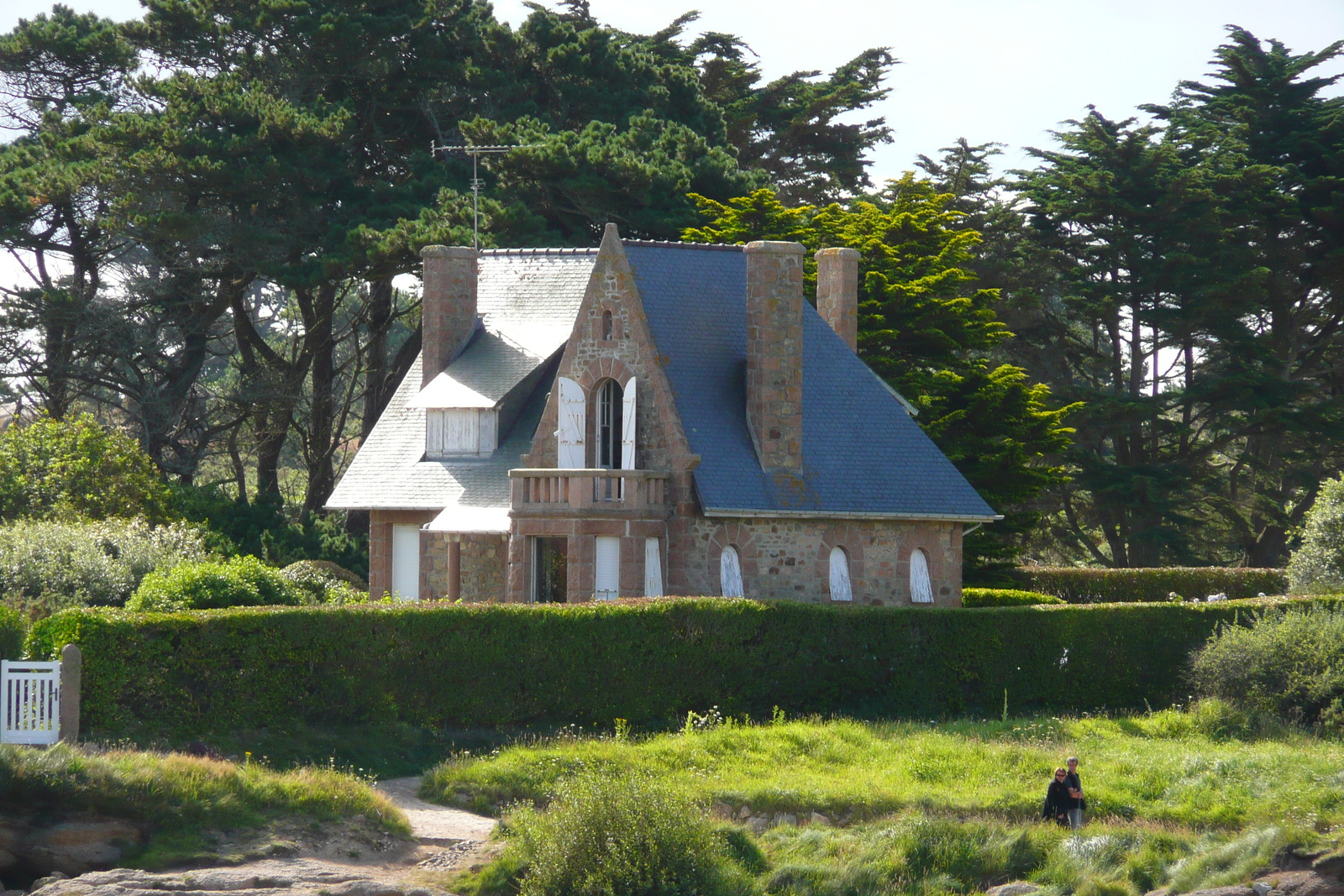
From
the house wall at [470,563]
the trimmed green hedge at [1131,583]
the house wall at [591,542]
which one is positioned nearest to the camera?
the house wall at [591,542]

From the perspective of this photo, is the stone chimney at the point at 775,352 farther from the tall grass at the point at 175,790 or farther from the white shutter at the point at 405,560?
the tall grass at the point at 175,790

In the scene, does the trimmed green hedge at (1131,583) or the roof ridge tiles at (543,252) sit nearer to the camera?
the roof ridge tiles at (543,252)

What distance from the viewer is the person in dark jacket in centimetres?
2016

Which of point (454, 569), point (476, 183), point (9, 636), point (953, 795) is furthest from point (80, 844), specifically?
point (476, 183)

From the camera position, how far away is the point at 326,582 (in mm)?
35281

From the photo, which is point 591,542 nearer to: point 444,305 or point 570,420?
point 570,420

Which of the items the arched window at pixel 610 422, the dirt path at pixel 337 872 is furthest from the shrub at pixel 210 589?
the arched window at pixel 610 422

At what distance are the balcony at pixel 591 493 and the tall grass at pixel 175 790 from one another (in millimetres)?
9552

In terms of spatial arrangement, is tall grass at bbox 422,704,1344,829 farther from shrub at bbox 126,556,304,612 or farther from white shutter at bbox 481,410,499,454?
white shutter at bbox 481,410,499,454

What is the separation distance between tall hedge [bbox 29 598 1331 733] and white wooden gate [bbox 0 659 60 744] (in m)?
0.56

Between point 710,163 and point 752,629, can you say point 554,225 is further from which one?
point 752,629

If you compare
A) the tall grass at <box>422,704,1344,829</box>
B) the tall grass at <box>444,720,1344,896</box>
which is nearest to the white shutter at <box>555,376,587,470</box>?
the tall grass at <box>444,720,1344,896</box>

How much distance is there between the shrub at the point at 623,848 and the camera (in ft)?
59.1

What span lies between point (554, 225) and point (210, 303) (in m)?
11.1
